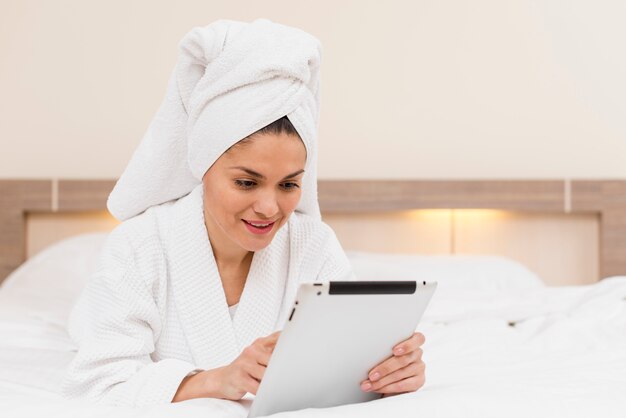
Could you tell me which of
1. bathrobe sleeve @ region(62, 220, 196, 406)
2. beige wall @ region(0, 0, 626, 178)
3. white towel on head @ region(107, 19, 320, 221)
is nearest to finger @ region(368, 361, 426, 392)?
bathrobe sleeve @ region(62, 220, 196, 406)

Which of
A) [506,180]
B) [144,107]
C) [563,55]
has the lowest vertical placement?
[506,180]

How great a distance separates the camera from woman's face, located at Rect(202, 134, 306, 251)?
1.22 metres

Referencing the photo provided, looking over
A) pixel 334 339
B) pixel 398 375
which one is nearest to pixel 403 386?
pixel 398 375

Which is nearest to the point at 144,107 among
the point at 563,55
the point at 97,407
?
the point at 563,55

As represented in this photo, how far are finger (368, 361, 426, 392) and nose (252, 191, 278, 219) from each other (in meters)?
0.30

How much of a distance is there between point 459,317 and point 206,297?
90 centimetres

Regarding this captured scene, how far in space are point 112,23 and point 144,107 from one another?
0.37 meters

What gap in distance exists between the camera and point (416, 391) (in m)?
1.15

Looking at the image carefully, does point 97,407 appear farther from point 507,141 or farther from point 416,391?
point 507,141

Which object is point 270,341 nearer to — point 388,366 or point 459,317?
point 388,366

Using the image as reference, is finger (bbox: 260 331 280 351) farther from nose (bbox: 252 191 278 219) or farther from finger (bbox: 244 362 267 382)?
nose (bbox: 252 191 278 219)

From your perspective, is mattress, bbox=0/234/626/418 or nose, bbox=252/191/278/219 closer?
mattress, bbox=0/234/626/418

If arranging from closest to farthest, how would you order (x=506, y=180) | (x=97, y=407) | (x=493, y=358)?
(x=97, y=407) → (x=493, y=358) → (x=506, y=180)

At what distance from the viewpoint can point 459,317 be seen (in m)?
2.07
